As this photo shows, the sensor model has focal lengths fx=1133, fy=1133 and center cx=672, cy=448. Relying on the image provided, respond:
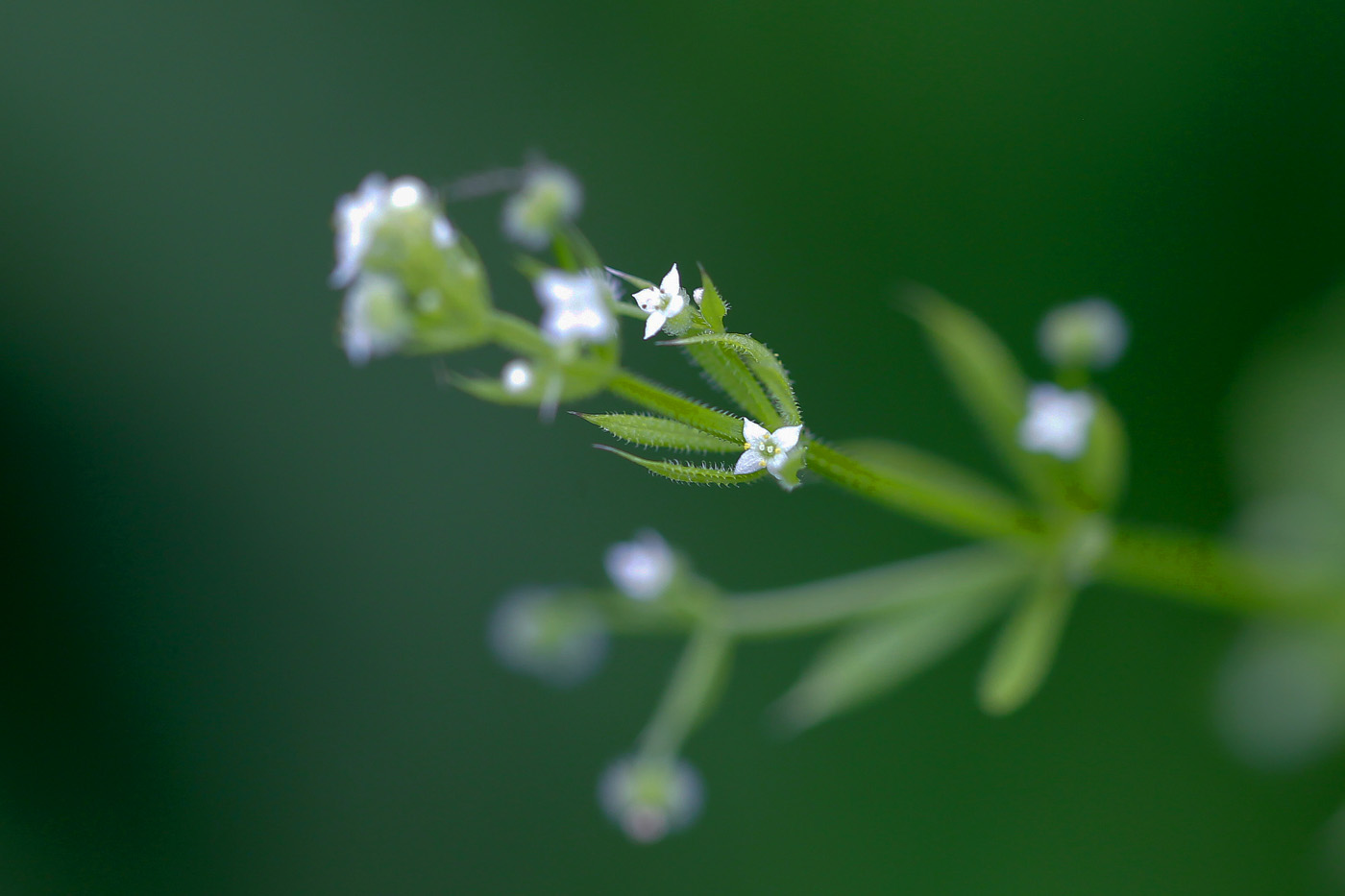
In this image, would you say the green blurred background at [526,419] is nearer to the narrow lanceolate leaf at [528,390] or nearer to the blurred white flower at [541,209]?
the blurred white flower at [541,209]

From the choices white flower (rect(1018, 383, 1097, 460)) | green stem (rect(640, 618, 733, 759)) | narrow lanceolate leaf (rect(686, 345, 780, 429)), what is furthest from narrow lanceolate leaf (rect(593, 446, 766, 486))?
green stem (rect(640, 618, 733, 759))

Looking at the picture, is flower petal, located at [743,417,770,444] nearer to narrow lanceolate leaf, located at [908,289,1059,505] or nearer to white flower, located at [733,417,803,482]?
white flower, located at [733,417,803,482]

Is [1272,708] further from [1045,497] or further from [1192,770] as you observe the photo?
[1045,497]

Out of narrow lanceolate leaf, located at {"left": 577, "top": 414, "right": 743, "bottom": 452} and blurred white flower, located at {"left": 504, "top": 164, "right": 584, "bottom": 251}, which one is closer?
narrow lanceolate leaf, located at {"left": 577, "top": 414, "right": 743, "bottom": 452}

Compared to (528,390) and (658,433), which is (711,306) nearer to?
(658,433)

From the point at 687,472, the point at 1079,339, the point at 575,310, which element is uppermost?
the point at 1079,339

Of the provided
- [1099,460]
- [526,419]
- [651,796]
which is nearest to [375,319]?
[651,796]
